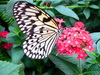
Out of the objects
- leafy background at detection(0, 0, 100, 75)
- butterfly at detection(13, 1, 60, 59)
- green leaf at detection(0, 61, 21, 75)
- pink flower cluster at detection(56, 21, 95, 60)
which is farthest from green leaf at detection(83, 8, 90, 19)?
green leaf at detection(0, 61, 21, 75)

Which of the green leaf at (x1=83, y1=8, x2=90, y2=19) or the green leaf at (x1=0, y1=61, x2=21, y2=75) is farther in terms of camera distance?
the green leaf at (x1=83, y1=8, x2=90, y2=19)

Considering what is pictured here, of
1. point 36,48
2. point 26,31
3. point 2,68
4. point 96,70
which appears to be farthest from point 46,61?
point 2,68

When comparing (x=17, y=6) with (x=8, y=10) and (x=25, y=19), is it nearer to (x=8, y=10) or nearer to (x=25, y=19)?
(x=25, y=19)

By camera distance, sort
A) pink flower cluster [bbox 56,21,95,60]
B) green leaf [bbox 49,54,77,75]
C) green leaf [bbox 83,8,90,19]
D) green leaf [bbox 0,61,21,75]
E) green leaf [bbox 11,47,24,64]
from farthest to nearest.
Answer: green leaf [bbox 83,8,90,19]
green leaf [bbox 11,47,24,64]
green leaf [bbox 49,54,77,75]
pink flower cluster [bbox 56,21,95,60]
green leaf [bbox 0,61,21,75]

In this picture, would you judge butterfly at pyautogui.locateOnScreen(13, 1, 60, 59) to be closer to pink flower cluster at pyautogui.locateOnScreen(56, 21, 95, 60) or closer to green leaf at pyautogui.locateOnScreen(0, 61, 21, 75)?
pink flower cluster at pyautogui.locateOnScreen(56, 21, 95, 60)

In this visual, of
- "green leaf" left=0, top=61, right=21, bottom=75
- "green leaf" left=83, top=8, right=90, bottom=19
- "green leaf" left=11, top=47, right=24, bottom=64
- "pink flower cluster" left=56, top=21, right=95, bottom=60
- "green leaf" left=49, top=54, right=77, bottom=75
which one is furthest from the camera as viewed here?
"green leaf" left=83, top=8, right=90, bottom=19

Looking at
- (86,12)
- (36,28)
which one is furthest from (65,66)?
(86,12)

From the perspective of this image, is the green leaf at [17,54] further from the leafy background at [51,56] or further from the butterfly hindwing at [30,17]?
the butterfly hindwing at [30,17]
